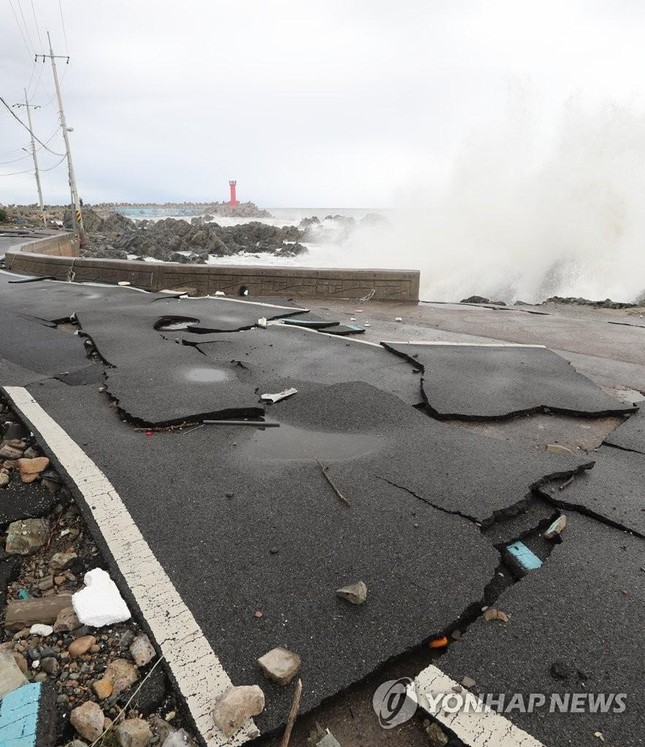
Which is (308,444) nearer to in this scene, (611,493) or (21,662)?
(611,493)

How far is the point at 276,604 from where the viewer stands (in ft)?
8.03

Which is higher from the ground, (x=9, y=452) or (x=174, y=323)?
(x=9, y=452)

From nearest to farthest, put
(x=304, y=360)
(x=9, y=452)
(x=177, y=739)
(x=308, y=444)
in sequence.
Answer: (x=177, y=739)
(x=9, y=452)
(x=308, y=444)
(x=304, y=360)

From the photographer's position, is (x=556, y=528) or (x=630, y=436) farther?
(x=630, y=436)

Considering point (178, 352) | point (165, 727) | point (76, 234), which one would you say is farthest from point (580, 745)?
point (76, 234)

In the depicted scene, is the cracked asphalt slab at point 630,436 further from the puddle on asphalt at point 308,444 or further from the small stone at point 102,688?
the small stone at point 102,688

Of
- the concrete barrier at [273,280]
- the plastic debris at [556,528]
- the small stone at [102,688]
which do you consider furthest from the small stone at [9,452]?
the concrete barrier at [273,280]

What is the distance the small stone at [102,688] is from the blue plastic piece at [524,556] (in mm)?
2180

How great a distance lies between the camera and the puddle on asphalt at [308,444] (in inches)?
157

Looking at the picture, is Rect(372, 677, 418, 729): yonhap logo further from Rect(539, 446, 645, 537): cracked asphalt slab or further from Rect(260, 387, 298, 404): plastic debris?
Rect(260, 387, 298, 404): plastic debris

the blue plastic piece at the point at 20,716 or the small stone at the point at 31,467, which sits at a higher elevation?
the small stone at the point at 31,467

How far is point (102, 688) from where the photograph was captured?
82.4 inches

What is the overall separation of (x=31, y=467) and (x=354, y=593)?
264 centimetres

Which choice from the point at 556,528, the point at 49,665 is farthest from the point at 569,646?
the point at 49,665
